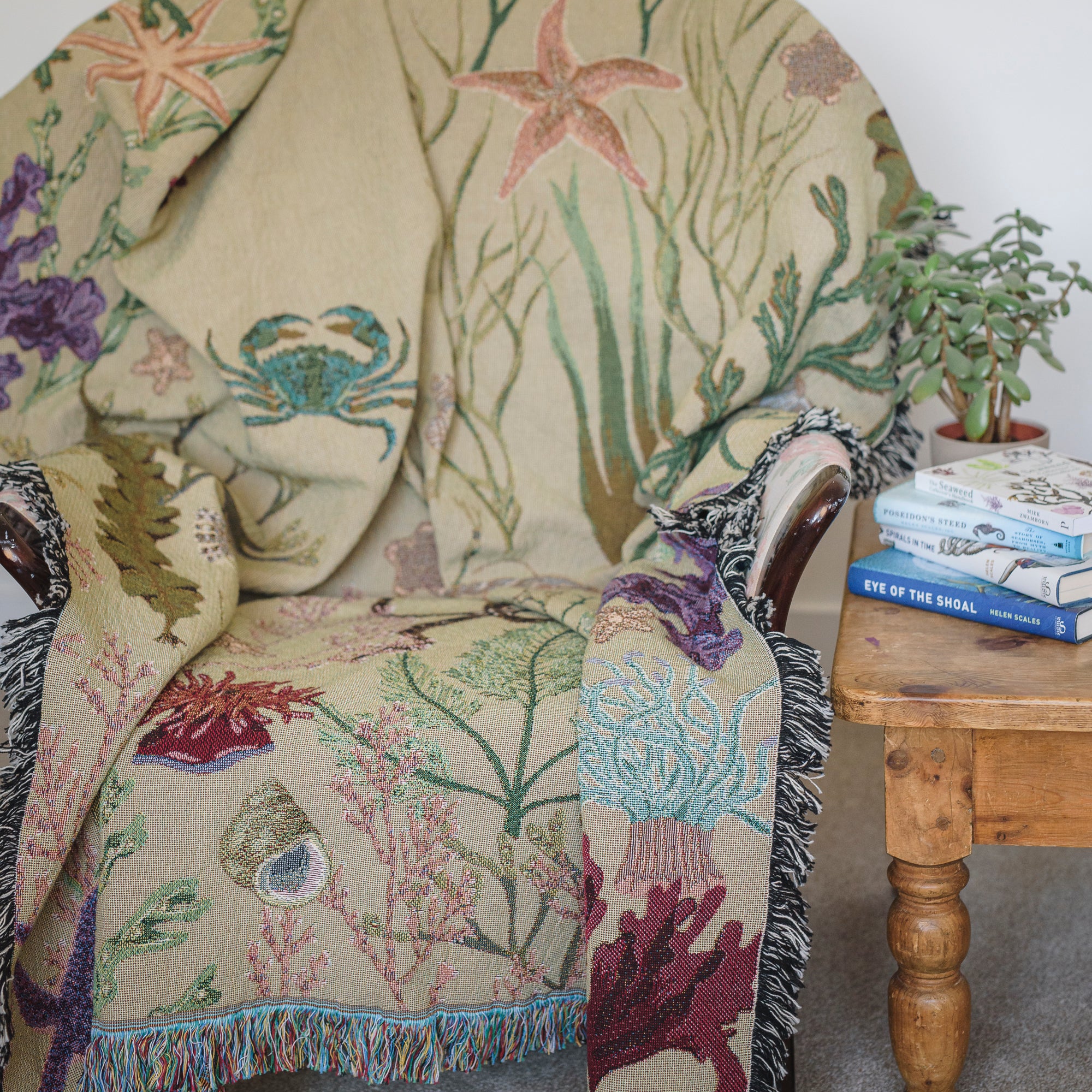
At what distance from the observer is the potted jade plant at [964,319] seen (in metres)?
1.29

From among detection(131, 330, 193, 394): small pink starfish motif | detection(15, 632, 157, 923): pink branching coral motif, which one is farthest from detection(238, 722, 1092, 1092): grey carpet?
detection(131, 330, 193, 394): small pink starfish motif

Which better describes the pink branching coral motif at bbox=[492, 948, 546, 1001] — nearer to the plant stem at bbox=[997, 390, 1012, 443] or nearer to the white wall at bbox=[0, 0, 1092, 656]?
the plant stem at bbox=[997, 390, 1012, 443]

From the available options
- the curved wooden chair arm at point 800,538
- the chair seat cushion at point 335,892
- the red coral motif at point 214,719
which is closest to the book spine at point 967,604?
the curved wooden chair arm at point 800,538

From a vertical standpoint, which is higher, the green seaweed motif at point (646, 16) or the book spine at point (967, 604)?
the green seaweed motif at point (646, 16)

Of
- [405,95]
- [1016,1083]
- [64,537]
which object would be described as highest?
[405,95]

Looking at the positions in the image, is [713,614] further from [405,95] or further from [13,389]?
[13,389]

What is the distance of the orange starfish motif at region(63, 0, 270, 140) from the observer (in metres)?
1.45

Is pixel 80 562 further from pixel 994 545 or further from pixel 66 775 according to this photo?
pixel 994 545

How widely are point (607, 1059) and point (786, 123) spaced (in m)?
1.15

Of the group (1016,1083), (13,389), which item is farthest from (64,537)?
(1016,1083)

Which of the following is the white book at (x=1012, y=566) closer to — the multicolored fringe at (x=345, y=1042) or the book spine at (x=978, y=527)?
the book spine at (x=978, y=527)

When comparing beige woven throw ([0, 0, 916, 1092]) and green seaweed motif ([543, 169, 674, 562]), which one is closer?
beige woven throw ([0, 0, 916, 1092])

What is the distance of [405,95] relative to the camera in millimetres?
1494

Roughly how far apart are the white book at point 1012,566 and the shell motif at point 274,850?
688mm
